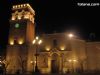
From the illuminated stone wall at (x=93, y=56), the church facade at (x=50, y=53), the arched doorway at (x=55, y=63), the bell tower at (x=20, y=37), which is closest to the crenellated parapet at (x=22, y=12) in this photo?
the bell tower at (x=20, y=37)

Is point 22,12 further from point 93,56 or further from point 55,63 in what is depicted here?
point 93,56

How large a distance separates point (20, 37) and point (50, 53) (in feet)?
29.7

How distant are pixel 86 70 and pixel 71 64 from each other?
13.0ft

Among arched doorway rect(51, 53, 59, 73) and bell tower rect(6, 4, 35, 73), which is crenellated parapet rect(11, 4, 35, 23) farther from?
arched doorway rect(51, 53, 59, 73)

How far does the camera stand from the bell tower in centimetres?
5816

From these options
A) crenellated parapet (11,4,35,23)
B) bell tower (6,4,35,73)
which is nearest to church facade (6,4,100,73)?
bell tower (6,4,35,73)

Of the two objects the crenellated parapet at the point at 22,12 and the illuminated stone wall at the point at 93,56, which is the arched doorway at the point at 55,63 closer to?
the illuminated stone wall at the point at 93,56

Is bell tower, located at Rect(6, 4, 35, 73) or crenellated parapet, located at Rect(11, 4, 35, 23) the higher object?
crenellated parapet, located at Rect(11, 4, 35, 23)

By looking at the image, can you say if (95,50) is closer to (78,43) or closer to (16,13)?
(78,43)

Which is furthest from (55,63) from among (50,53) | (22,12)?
(22,12)

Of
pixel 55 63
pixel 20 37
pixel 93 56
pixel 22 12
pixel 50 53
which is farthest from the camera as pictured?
pixel 22 12

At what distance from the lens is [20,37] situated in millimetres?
60750

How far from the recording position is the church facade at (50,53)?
187 ft

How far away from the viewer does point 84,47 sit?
195 ft
